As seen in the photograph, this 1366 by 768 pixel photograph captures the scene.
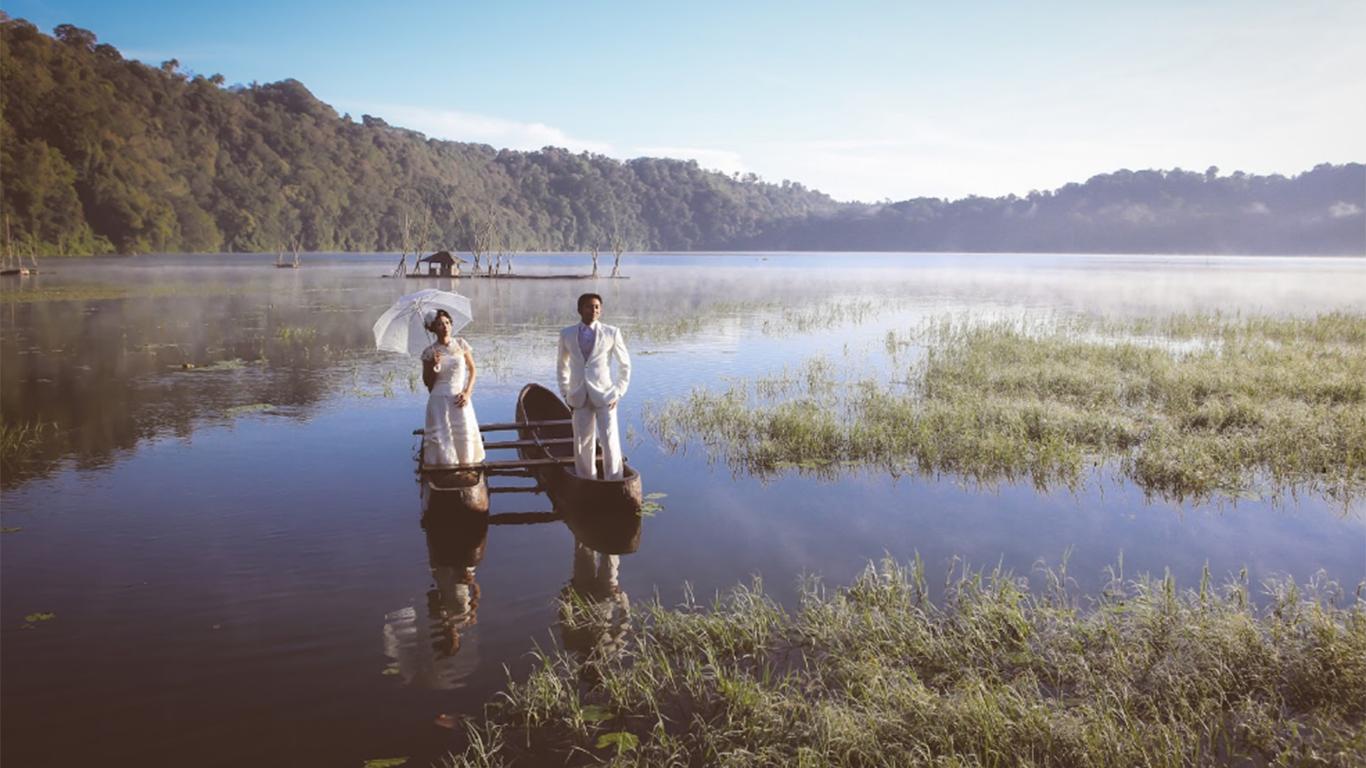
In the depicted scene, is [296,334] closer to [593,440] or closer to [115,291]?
[593,440]

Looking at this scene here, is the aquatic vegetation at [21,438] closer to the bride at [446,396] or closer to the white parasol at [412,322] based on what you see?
the white parasol at [412,322]

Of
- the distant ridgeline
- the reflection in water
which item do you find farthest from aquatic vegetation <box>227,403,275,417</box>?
the distant ridgeline

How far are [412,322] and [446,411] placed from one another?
146 cm

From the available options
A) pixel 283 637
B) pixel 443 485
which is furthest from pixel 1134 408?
pixel 283 637

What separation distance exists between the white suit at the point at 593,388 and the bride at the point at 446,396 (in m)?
1.28

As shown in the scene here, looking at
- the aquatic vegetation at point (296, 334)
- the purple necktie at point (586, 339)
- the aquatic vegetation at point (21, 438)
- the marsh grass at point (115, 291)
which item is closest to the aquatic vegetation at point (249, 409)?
the aquatic vegetation at point (21, 438)

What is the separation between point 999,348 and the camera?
890 inches

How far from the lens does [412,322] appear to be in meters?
10.4

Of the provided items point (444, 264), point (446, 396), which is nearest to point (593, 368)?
point (446, 396)

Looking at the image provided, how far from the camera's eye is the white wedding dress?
9688 mm

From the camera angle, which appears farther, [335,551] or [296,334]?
[296,334]

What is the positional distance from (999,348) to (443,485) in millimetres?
17748

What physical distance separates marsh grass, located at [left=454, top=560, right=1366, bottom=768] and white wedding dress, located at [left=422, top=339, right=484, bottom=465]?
147 inches

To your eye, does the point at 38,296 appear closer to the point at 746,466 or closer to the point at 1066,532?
the point at 746,466
